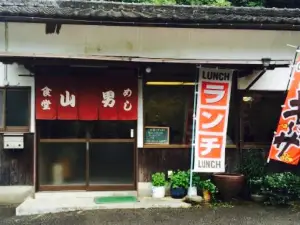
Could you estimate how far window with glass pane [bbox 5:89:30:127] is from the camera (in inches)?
402

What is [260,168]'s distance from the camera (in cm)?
1020

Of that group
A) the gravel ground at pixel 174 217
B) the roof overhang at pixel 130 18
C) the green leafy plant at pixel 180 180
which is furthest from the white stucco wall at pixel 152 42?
the gravel ground at pixel 174 217

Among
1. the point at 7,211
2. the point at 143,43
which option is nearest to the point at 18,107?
the point at 7,211

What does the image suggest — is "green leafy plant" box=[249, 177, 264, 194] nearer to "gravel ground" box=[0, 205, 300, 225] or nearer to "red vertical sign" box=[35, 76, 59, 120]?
"gravel ground" box=[0, 205, 300, 225]

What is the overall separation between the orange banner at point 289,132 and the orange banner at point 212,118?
130 cm

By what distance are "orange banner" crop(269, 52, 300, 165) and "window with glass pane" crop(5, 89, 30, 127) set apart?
6284 mm

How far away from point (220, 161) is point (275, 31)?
3672mm

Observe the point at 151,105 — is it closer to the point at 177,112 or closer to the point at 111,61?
the point at 177,112

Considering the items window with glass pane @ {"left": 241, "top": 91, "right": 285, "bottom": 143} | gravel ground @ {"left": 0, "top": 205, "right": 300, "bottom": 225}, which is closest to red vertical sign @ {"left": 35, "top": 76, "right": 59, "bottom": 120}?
gravel ground @ {"left": 0, "top": 205, "right": 300, "bottom": 225}

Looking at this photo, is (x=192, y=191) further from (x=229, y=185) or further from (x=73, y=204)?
(x=73, y=204)

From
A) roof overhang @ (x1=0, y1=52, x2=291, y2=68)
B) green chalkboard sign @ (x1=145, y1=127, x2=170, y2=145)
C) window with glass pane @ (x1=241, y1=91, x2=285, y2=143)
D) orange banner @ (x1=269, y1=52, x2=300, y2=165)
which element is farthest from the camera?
window with glass pane @ (x1=241, y1=91, x2=285, y2=143)

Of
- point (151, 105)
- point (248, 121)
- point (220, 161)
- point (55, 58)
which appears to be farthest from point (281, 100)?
point (55, 58)

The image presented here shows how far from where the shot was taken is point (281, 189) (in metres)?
9.40

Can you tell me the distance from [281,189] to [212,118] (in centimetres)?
235
